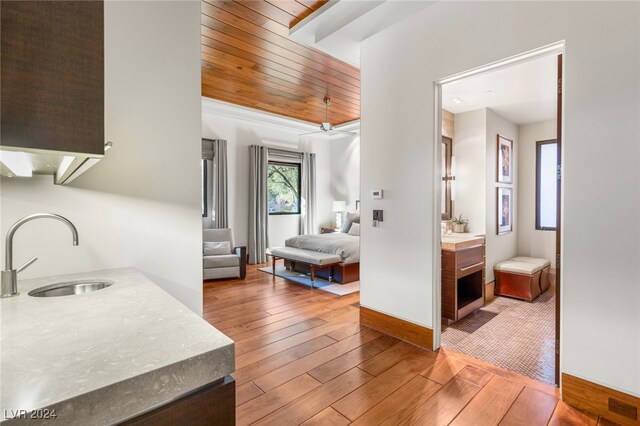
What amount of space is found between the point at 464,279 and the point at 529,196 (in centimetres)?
216

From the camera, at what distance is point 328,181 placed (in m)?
7.95

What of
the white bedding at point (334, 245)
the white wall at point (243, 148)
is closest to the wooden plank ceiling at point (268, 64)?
the white wall at point (243, 148)

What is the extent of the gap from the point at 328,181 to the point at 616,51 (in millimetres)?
6372

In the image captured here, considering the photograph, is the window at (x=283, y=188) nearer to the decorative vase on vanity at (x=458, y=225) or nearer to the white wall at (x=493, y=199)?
the decorative vase on vanity at (x=458, y=225)

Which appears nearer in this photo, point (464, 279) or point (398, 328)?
point (398, 328)

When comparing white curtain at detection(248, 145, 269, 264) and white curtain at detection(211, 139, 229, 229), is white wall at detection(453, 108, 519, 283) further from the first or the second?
white curtain at detection(211, 139, 229, 229)

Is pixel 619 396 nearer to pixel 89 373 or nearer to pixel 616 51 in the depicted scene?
pixel 616 51

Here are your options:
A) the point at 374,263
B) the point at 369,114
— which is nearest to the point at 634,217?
the point at 374,263

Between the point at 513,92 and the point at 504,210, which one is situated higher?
the point at 513,92

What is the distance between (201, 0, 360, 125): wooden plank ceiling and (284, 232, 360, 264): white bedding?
2.23m

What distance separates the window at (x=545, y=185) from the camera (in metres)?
4.68

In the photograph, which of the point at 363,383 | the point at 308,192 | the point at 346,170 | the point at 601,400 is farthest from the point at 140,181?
the point at 346,170

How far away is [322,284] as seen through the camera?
15.7 ft

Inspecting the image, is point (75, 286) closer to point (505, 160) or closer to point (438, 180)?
point (438, 180)
